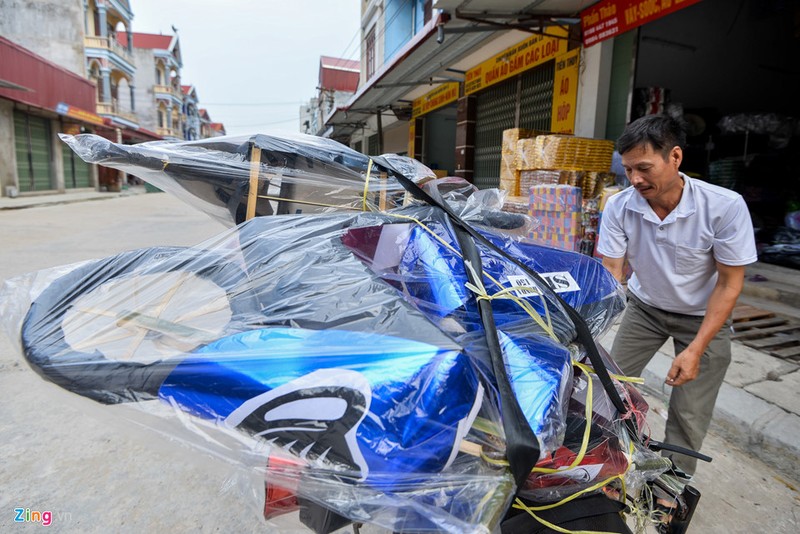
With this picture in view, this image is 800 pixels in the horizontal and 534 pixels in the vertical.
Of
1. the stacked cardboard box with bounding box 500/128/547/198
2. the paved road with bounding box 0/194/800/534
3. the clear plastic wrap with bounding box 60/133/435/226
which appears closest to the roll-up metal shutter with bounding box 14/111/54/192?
the stacked cardboard box with bounding box 500/128/547/198

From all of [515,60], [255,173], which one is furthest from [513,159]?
[255,173]

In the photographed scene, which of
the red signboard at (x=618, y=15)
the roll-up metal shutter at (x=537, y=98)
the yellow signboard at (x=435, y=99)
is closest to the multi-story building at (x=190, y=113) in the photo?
A: the yellow signboard at (x=435, y=99)

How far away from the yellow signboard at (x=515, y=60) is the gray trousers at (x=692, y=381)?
531 cm

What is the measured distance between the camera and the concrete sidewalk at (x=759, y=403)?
7.71ft

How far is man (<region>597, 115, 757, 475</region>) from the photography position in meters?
1.71

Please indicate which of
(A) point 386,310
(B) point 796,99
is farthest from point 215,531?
(B) point 796,99

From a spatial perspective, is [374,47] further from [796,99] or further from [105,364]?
[105,364]

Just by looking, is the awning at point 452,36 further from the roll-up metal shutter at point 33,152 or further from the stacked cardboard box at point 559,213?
the roll-up metal shutter at point 33,152

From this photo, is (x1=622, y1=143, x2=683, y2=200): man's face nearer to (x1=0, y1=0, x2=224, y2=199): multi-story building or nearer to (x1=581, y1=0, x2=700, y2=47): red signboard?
(x1=581, y1=0, x2=700, y2=47): red signboard

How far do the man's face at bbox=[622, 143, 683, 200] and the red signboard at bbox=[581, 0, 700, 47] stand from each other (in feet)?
11.9

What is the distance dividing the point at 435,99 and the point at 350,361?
36.6ft

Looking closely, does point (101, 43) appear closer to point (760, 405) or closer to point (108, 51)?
point (108, 51)

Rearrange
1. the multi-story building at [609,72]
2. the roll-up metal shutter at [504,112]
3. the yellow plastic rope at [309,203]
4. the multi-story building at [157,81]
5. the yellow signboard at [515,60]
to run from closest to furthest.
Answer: the yellow plastic rope at [309,203]
the multi-story building at [609,72]
the yellow signboard at [515,60]
the roll-up metal shutter at [504,112]
the multi-story building at [157,81]

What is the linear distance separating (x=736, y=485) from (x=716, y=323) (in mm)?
992
